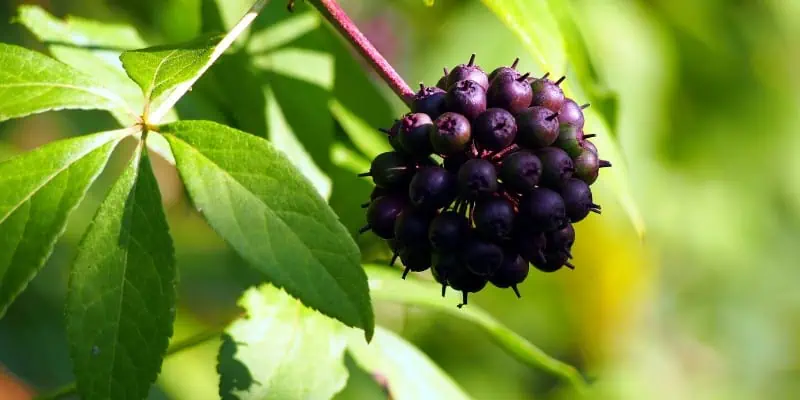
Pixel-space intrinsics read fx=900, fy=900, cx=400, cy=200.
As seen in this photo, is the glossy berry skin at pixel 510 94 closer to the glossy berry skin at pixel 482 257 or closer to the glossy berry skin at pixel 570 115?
the glossy berry skin at pixel 570 115

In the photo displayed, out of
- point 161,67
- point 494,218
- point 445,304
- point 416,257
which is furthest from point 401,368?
point 161,67

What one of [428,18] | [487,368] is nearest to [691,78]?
[428,18]

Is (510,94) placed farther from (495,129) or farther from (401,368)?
(401,368)

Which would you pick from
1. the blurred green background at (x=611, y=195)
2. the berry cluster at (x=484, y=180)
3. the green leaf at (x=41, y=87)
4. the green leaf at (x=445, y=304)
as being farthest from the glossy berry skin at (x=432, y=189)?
the blurred green background at (x=611, y=195)

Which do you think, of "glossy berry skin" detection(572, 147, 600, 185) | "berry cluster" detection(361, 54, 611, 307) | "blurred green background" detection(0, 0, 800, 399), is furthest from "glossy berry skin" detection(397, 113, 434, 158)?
"blurred green background" detection(0, 0, 800, 399)

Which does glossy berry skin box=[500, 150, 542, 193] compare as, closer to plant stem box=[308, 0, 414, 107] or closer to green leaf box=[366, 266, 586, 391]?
plant stem box=[308, 0, 414, 107]

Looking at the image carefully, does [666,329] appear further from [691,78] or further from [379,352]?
[379,352]
